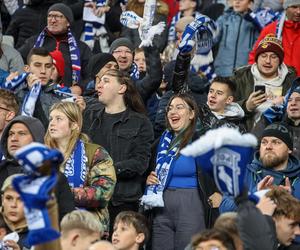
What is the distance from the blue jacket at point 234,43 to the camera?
16.2 metres

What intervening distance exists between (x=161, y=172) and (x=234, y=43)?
473 cm

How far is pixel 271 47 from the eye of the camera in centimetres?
1345

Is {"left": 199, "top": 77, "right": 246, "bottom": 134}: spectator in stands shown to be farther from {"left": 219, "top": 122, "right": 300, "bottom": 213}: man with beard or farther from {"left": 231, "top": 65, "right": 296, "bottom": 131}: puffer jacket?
{"left": 219, "top": 122, "right": 300, "bottom": 213}: man with beard

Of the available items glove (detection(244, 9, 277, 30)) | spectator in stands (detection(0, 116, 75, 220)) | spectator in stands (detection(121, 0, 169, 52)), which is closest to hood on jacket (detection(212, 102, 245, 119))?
spectator in stands (detection(0, 116, 75, 220))

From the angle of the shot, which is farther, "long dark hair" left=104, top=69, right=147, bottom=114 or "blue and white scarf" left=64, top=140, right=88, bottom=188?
"long dark hair" left=104, top=69, right=147, bottom=114

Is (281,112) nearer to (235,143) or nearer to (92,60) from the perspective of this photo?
(92,60)

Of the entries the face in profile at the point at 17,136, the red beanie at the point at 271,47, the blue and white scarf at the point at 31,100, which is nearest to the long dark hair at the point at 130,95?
the blue and white scarf at the point at 31,100

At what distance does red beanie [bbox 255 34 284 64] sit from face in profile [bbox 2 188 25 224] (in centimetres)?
450

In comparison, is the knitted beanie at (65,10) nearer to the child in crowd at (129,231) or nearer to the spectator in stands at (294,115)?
the spectator in stands at (294,115)

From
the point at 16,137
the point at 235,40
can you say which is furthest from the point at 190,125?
→ the point at 235,40

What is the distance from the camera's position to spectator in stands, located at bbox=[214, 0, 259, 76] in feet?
53.1

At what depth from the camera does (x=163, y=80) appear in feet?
46.4

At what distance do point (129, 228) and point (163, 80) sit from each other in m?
3.55

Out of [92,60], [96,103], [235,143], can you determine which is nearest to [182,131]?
[96,103]
